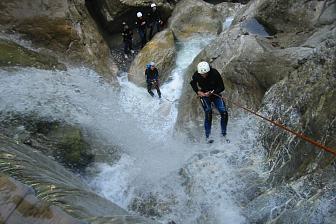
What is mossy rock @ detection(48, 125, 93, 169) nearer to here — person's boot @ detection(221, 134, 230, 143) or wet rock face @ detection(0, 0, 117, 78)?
person's boot @ detection(221, 134, 230, 143)

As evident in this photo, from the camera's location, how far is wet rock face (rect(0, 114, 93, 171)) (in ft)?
29.4

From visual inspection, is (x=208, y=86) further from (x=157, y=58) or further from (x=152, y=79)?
(x=157, y=58)

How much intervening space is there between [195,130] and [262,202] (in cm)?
330

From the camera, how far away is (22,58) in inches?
463

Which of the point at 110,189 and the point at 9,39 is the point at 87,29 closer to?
the point at 9,39

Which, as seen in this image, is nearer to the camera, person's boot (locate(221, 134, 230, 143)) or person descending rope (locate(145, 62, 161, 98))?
person's boot (locate(221, 134, 230, 143))

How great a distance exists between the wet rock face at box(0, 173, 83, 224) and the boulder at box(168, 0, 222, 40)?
1316 cm

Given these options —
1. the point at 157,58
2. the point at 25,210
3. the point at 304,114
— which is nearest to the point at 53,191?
the point at 25,210

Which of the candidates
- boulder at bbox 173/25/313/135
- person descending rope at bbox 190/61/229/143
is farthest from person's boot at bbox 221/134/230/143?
boulder at bbox 173/25/313/135

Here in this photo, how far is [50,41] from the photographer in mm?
13820

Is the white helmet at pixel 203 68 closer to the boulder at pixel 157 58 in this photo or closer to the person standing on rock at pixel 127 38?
the boulder at pixel 157 58

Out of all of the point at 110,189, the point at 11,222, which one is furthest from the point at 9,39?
the point at 11,222

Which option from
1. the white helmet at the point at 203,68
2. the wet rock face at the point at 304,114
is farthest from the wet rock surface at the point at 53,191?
the white helmet at the point at 203,68

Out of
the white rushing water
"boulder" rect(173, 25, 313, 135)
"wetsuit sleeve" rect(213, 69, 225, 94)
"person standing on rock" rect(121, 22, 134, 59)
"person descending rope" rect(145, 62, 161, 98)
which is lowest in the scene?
"person standing on rock" rect(121, 22, 134, 59)
